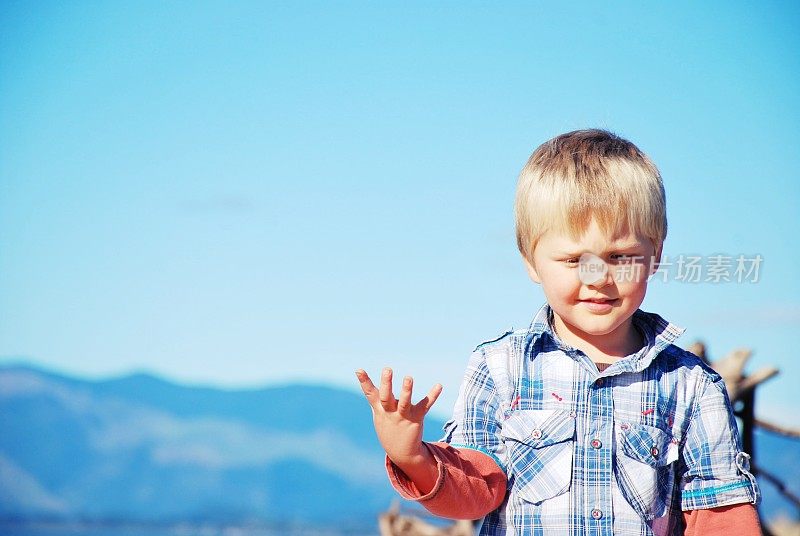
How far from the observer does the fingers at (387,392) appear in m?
1.83

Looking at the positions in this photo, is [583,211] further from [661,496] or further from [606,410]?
[661,496]

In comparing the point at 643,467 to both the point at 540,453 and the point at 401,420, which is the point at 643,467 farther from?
the point at 401,420

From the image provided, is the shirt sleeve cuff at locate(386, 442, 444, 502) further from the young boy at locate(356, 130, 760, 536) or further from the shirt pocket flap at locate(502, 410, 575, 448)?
the shirt pocket flap at locate(502, 410, 575, 448)

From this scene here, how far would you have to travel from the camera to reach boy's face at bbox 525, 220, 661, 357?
2072 millimetres

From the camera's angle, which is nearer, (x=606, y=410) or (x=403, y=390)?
(x=403, y=390)

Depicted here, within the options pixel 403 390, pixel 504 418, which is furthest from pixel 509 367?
pixel 403 390

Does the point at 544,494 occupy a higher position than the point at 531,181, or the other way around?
the point at 531,181

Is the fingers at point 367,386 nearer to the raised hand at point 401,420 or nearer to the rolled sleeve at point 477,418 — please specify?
the raised hand at point 401,420

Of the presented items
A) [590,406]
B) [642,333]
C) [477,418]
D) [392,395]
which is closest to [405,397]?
[392,395]

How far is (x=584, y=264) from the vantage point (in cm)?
208

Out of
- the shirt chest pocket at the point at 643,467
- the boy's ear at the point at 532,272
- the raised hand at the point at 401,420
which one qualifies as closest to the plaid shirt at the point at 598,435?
the shirt chest pocket at the point at 643,467

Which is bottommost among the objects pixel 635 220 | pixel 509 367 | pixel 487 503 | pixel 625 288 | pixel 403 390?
pixel 487 503

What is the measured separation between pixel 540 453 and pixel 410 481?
314mm

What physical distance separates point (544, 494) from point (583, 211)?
61 cm
